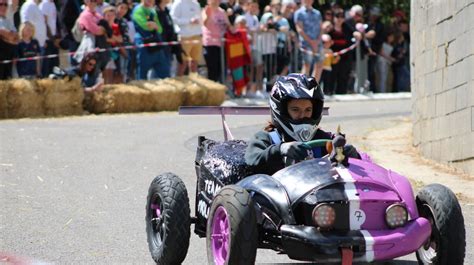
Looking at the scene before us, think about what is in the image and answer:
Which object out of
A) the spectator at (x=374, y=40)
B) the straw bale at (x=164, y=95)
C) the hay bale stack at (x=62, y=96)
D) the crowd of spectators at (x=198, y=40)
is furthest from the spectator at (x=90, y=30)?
the spectator at (x=374, y=40)

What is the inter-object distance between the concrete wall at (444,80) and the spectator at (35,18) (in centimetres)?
638

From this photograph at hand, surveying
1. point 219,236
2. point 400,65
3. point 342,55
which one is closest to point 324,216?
point 219,236

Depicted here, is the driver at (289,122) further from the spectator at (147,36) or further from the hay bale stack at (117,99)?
the spectator at (147,36)

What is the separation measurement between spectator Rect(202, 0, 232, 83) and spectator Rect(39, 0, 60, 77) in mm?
2779

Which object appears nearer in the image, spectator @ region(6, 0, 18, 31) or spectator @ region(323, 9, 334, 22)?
spectator @ region(6, 0, 18, 31)

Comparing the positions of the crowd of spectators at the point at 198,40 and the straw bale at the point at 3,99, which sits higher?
the crowd of spectators at the point at 198,40

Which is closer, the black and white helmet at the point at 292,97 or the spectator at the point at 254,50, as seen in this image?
the black and white helmet at the point at 292,97

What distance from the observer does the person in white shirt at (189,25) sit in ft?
65.5

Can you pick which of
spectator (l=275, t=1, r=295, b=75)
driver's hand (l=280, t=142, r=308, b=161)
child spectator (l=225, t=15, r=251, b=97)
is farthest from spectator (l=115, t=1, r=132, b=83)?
driver's hand (l=280, t=142, r=308, b=161)

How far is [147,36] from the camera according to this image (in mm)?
19906

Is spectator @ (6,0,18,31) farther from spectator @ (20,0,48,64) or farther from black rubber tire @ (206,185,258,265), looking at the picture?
black rubber tire @ (206,185,258,265)

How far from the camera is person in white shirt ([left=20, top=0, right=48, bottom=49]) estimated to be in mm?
18250

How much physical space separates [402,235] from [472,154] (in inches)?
239

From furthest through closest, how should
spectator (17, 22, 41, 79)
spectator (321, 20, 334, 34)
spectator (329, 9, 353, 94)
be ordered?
spectator (329, 9, 353, 94), spectator (321, 20, 334, 34), spectator (17, 22, 41, 79)
